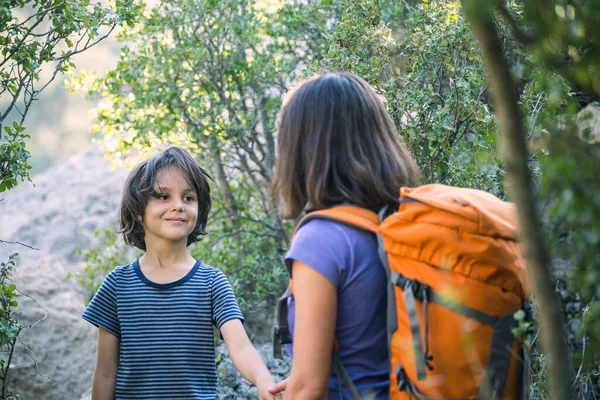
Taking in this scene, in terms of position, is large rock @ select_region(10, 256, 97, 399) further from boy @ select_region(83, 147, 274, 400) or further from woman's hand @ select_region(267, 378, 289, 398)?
woman's hand @ select_region(267, 378, 289, 398)

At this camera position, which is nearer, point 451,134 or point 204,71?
point 451,134

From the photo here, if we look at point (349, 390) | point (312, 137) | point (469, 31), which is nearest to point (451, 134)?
point (469, 31)

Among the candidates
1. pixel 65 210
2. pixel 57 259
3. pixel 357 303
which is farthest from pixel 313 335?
pixel 65 210

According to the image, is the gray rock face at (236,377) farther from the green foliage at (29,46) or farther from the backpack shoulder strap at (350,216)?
the backpack shoulder strap at (350,216)

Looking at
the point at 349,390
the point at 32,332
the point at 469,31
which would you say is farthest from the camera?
the point at 32,332

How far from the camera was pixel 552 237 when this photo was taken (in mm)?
1820

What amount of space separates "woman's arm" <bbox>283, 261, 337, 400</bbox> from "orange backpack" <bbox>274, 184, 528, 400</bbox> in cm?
20

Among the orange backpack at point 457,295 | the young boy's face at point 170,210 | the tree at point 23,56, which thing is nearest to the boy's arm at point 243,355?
the young boy's face at point 170,210

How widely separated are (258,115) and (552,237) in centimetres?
456

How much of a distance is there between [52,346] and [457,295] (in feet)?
14.2

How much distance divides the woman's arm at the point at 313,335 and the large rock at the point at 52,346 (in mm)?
3387

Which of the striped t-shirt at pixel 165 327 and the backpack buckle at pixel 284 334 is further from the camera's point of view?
the striped t-shirt at pixel 165 327

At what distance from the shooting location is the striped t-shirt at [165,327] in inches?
117

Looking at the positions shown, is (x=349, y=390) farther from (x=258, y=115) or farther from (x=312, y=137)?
(x=258, y=115)
